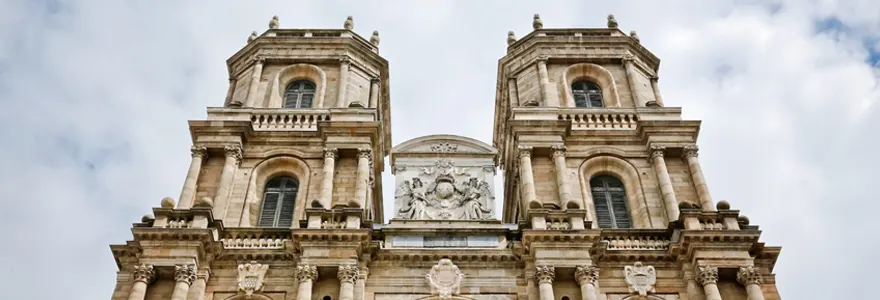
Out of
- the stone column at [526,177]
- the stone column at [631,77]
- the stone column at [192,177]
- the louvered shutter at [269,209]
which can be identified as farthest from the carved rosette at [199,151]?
the stone column at [631,77]

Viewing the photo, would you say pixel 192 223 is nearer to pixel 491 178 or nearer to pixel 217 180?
pixel 217 180

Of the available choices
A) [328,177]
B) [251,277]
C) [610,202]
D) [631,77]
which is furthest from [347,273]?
[631,77]

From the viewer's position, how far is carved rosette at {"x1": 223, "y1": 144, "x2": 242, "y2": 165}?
2509 centimetres

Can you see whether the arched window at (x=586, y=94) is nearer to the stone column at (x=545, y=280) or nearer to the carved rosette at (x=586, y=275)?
the carved rosette at (x=586, y=275)

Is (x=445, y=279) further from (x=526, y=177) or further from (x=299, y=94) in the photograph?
(x=299, y=94)

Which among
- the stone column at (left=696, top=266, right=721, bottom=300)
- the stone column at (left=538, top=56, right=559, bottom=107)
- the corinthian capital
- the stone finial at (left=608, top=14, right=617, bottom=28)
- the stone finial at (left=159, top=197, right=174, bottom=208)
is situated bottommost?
the stone column at (left=696, top=266, right=721, bottom=300)

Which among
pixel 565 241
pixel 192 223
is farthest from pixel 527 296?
pixel 192 223

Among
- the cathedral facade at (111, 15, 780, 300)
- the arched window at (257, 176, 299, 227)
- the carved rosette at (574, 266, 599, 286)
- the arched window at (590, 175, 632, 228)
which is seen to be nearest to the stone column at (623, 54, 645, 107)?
the cathedral facade at (111, 15, 780, 300)

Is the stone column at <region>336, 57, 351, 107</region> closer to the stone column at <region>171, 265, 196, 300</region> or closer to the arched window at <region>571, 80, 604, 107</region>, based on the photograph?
the arched window at <region>571, 80, 604, 107</region>

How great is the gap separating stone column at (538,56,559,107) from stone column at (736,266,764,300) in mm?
8438

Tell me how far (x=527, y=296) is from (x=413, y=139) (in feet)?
23.0

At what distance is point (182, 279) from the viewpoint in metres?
20.7

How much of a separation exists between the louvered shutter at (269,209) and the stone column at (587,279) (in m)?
8.03

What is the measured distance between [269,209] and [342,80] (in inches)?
224
